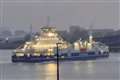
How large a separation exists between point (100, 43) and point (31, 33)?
11.2 ft

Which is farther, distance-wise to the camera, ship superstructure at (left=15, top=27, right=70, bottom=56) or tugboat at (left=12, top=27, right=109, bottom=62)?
ship superstructure at (left=15, top=27, right=70, bottom=56)

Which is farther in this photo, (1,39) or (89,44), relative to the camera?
(1,39)

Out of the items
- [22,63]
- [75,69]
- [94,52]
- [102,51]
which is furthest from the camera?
[102,51]

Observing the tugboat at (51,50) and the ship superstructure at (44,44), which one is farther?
the ship superstructure at (44,44)

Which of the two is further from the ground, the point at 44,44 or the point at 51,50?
the point at 44,44

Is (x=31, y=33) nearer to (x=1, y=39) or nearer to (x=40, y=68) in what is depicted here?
(x=1, y=39)

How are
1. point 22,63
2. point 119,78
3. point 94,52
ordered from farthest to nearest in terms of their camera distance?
point 94,52 → point 22,63 → point 119,78

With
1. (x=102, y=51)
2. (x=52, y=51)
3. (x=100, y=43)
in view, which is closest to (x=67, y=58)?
(x=52, y=51)

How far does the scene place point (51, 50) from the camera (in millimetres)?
20766

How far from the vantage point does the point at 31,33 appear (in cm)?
2691

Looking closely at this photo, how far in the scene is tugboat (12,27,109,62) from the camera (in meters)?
20.3

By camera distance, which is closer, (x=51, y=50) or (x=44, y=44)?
(x=51, y=50)

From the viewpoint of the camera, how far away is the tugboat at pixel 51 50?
66.7 feet

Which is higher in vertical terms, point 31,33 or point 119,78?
point 31,33
